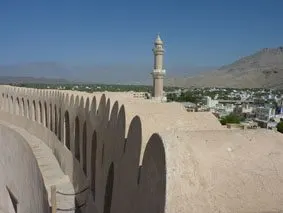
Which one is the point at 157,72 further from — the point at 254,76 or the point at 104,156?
the point at 254,76

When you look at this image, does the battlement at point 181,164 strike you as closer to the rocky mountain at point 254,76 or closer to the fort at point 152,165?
the fort at point 152,165

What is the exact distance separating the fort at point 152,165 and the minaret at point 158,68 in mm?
8602

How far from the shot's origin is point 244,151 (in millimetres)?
2119

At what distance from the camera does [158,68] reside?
56.7ft

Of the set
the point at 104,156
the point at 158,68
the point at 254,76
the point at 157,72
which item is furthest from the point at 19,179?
the point at 254,76

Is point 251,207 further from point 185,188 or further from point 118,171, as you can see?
point 118,171

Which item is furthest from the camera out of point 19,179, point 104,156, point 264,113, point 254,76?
point 254,76

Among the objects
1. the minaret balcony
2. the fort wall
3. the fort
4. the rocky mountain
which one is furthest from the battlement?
the rocky mountain

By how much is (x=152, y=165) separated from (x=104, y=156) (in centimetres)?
296

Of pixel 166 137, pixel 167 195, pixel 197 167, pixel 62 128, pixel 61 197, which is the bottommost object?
pixel 61 197

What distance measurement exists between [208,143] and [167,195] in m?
0.44

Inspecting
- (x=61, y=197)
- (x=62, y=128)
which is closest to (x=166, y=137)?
(x=61, y=197)

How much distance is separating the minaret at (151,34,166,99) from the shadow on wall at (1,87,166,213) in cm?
619

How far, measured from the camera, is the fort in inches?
77.5
